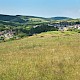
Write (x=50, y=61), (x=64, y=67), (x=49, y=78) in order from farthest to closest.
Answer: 1. (x=50, y=61)
2. (x=64, y=67)
3. (x=49, y=78)

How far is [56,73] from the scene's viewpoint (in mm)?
16562

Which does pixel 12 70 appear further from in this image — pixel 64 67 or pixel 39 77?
pixel 64 67

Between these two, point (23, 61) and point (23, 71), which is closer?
point (23, 71)

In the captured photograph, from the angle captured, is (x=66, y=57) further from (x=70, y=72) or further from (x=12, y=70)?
(x=12, y=70)

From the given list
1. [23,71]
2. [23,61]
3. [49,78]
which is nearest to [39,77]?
[49,78]

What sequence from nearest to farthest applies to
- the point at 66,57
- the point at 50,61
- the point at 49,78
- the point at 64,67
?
1. the point at 49,78
2. the point at 64,67
3. the point at 50,61
4. the point at 66,57

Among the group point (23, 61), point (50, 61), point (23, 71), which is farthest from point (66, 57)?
point (23, 71)

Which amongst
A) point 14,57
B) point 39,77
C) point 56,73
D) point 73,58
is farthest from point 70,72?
point 14,57

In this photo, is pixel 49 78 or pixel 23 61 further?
pixel 23 61

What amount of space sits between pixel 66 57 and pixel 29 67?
4352 millimetres

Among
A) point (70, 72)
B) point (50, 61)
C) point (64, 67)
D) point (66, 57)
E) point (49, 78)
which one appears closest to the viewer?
point (49, 78)

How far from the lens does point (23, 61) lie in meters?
19.8

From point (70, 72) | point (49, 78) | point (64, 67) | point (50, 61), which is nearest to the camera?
point (49, 78)

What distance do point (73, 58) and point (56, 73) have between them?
4.44 metres
